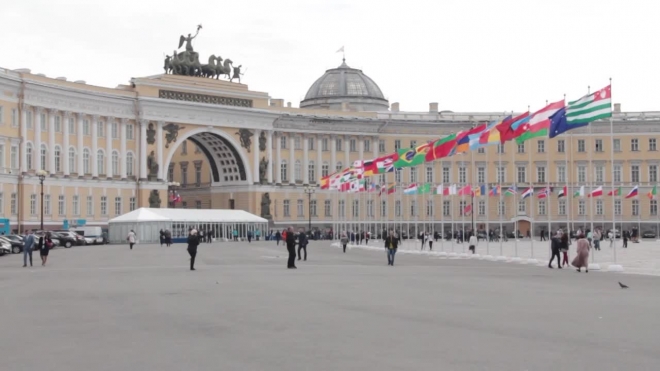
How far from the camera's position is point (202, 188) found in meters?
111

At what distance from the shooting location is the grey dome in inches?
4931

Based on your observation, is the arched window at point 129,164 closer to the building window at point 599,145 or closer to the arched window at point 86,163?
the arched window at point 86,163

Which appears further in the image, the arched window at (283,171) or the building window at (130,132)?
the arched window at (283,171)

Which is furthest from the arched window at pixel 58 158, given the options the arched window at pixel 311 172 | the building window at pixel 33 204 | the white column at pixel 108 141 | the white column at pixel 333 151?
the white column at pixel 333 151

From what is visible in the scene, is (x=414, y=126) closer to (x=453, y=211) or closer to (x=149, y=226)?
(x=453, y=211)

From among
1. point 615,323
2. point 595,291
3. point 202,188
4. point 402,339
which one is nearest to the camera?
point 402,339

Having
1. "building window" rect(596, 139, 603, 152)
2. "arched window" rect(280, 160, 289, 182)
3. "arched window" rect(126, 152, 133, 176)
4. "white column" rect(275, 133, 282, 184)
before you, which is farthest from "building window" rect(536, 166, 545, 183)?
"arched window" rect(126, 152, 133, 176)

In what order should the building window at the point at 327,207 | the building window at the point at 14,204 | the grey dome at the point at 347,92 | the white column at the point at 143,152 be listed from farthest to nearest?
the grey dome at the point at 347,92 → the building window at the point at 327,207 → the white column at the point at 143,152 → the building window at the point at 14,204

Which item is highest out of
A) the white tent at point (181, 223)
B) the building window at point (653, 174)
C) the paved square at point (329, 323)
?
the building window at point (653, 174)

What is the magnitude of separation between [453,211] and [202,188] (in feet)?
93.0

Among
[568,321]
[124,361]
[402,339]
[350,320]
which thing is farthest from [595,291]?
[124,361]

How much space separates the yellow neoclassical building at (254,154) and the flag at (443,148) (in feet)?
59.9

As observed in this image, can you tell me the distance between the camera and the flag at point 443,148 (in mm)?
58603

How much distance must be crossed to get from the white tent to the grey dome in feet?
105
